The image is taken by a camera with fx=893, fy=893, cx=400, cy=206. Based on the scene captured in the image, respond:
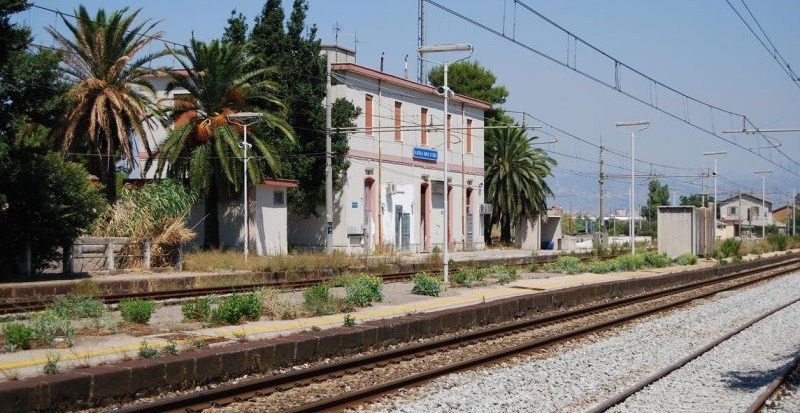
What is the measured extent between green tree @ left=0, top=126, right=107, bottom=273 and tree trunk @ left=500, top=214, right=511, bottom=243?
40.6 meters

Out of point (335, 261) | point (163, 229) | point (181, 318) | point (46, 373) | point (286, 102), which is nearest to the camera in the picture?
point (46, 373)

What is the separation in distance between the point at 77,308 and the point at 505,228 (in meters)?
51.5

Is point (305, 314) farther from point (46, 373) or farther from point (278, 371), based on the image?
point (46, 373)

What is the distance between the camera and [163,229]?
3381 cm

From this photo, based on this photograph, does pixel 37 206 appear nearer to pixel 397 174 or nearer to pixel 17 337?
pixel 17 337

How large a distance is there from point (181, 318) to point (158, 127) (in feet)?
105

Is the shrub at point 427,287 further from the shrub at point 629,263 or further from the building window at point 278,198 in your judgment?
the building window at point 278,198

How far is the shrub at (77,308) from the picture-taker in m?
16.8

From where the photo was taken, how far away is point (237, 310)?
1664 cm

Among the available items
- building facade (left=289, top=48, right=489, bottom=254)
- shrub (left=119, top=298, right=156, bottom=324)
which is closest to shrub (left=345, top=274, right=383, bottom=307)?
shrub (left=119, top=298, right=156, bottom=324)

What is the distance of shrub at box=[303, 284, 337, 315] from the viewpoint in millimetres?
18766

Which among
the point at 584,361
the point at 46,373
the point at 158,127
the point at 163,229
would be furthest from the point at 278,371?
the point at 158,127

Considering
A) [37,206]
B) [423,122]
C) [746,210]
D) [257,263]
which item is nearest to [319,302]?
[37,206]

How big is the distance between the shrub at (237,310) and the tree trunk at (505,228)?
161ft
